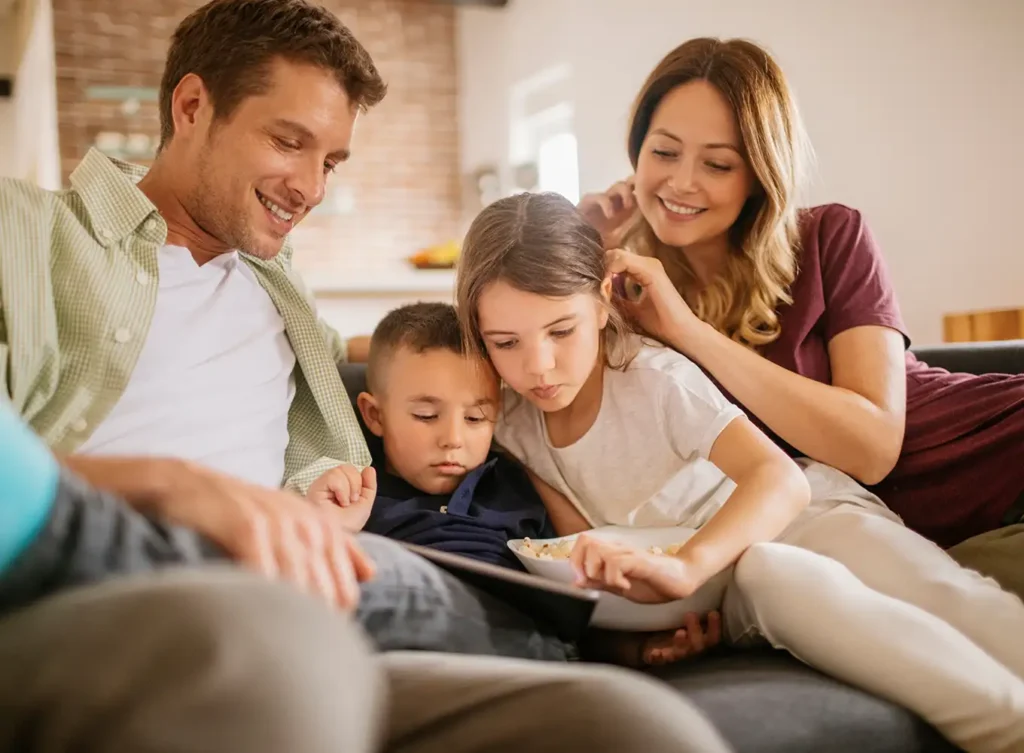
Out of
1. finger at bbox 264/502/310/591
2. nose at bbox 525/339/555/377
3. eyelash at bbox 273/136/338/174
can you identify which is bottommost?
finger at bbox 264/502/310/591

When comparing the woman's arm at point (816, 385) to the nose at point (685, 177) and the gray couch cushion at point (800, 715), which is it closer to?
the nose at point (685, 177)

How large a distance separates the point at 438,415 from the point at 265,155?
50 centimetres

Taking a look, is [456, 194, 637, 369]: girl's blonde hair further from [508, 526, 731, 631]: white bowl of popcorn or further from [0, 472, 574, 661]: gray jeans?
[0, 472, 574, 661]: gray jeans

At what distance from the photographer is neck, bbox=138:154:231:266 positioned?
1.55 m

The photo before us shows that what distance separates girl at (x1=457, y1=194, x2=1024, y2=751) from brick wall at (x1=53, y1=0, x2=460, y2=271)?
402cm

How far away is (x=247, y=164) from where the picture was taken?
1.51 m

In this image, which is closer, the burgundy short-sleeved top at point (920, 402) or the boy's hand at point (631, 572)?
the boy's hand at point (631, 572)

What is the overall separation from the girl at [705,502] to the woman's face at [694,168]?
222 mm

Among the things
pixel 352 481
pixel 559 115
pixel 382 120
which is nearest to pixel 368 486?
pixel 352 481

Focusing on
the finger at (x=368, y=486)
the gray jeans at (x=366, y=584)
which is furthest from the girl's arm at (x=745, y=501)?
the finger at (x=368, y=486)

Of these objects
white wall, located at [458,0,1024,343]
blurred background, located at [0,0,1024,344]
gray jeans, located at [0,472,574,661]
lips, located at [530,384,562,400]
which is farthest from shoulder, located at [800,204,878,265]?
white wall, located at [458,0,1024,343]

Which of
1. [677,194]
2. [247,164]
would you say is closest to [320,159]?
[247,164]

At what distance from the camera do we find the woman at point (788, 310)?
1477 millimetres

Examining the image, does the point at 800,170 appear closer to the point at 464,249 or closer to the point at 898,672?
the point at 464,249
